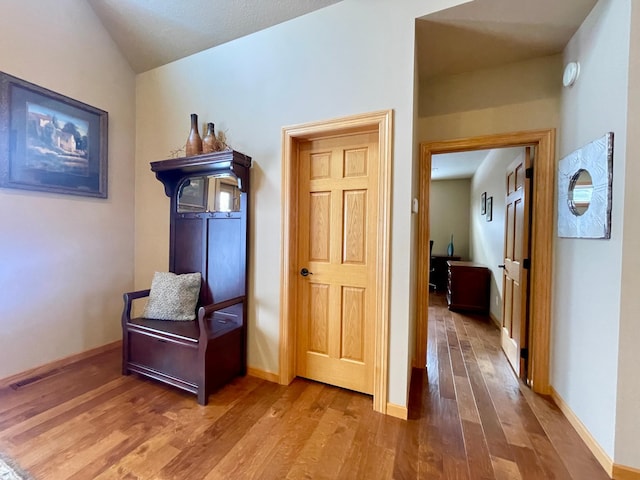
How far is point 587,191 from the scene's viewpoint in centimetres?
170

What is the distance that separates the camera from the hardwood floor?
4.69 ft

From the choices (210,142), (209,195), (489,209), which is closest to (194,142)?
(210,142)

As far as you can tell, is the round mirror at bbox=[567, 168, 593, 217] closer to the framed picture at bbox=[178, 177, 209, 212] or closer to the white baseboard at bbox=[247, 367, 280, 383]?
the white baseboard at bbox=[247, 367, 280, 383]

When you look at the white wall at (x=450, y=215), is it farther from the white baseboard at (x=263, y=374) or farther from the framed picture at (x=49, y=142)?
the framed picture at (x=49, y=142)

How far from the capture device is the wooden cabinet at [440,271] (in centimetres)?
611

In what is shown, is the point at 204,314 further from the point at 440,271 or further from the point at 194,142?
the point at 440,271

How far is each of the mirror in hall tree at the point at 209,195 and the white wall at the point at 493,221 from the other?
9.88 ft

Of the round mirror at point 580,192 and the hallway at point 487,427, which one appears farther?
the round mirror at point 580,192

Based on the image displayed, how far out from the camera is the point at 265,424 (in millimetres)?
1769

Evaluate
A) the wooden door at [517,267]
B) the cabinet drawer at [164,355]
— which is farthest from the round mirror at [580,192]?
the cabinet drawer at [164,355]

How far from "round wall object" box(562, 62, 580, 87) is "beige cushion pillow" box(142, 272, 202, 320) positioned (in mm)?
3247

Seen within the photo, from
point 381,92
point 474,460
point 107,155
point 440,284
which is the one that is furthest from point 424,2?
point 440,284

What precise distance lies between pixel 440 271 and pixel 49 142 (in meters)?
6.50

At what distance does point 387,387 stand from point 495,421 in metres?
0.74
